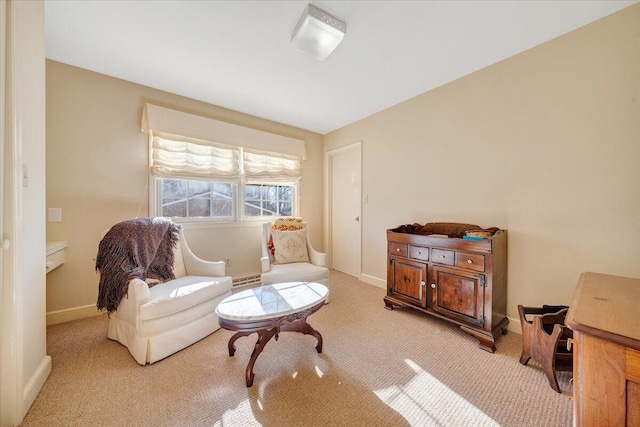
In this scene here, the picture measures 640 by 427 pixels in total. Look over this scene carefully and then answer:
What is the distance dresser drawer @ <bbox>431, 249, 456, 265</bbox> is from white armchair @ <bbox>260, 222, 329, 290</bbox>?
1162mm

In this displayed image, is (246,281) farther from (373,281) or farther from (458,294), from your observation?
(458,294)

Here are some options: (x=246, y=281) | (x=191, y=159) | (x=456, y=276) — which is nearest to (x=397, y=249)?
(x=456, y=276)

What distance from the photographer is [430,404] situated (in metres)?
1.27

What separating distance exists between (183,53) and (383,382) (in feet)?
9.78

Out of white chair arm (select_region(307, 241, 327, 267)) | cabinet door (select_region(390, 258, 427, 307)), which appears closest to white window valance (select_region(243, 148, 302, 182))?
white chair arm (select_region(307, 241, 327, 267))

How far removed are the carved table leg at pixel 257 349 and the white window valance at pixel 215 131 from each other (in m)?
2.43

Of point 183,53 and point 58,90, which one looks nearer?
point 183,53

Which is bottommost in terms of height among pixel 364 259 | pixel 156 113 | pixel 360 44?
pixel 364 259

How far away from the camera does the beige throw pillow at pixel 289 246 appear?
2.83 m

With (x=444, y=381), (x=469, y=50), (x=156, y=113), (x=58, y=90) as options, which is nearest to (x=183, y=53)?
(x=156, y=113)

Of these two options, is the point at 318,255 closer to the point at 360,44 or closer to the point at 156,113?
the point at 360,44

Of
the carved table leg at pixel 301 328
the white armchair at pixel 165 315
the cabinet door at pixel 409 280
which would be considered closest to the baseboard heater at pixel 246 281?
the white armchair at pixel 165 315

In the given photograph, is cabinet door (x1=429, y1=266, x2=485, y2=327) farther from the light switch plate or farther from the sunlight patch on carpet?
the light switch plate

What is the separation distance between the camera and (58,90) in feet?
6.97
